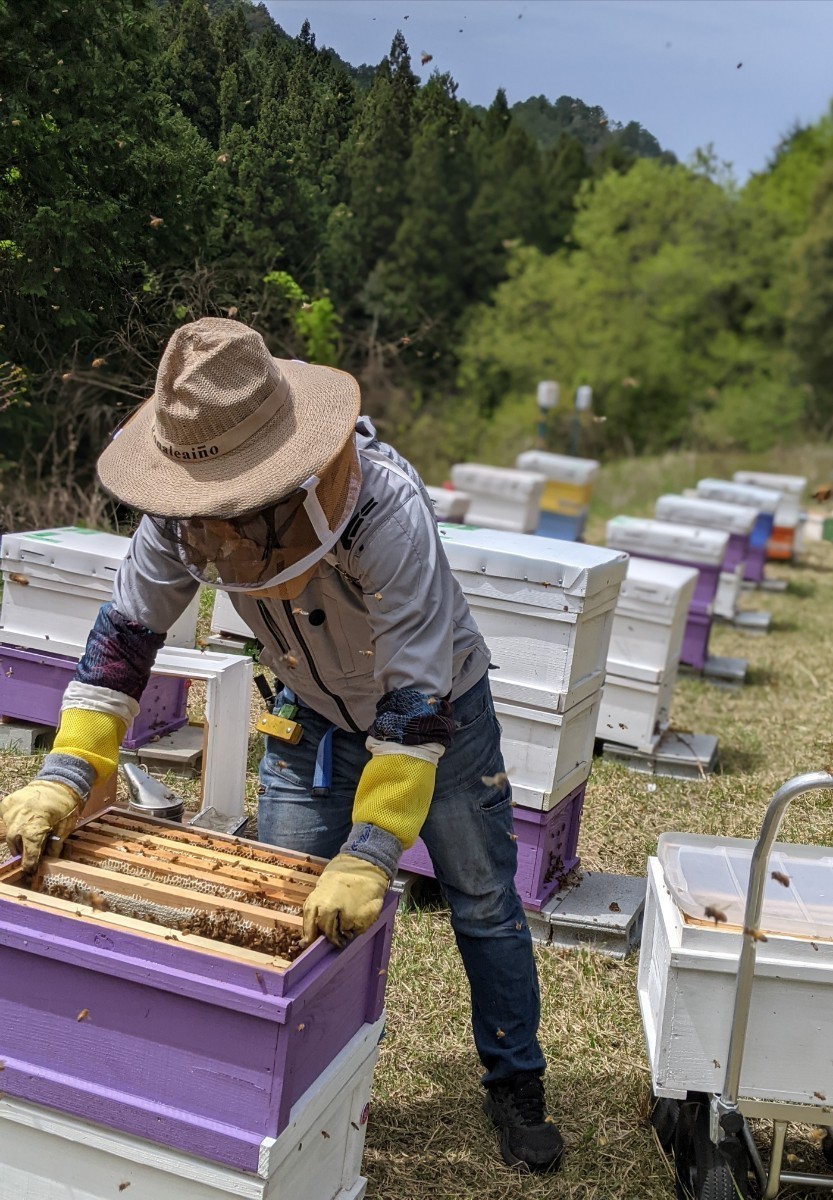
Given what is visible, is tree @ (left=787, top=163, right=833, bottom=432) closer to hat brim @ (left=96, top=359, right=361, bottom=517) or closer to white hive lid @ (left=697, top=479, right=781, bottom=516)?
white hive lid @ (left=697, top=479, right=781, bottom=516)

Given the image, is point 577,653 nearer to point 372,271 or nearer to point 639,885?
point 639,885

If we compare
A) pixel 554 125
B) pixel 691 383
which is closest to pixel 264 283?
pixel 554 125

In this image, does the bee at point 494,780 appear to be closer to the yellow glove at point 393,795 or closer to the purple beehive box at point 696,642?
the yellow glove at point 393,795

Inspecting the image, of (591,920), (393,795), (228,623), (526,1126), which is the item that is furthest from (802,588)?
(393,795)

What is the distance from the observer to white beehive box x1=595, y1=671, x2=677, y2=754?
509 centimetres

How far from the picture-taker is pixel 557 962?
340 cm

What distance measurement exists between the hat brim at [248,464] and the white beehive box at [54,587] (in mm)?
1978

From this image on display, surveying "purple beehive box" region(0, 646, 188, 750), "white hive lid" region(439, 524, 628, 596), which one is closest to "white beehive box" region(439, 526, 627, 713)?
"white hive lid" region(439, 524, 628, 596)

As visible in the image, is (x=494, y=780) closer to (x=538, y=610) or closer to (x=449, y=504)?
(x=538, y=610)

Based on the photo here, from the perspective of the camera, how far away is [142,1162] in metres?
1.72

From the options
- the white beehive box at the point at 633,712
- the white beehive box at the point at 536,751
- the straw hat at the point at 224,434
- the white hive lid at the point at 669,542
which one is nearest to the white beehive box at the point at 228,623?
the white beehive box at the point at 536,751

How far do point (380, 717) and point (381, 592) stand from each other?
0.23 metres

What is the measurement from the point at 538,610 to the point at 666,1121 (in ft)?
4.72

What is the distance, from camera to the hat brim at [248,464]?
180 cm
